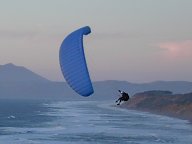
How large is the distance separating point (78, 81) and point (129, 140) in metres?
47.0

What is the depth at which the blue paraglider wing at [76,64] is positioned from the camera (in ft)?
72.4

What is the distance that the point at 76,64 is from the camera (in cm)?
2206

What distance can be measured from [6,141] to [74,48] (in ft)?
160

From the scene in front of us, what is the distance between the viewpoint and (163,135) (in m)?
76.8

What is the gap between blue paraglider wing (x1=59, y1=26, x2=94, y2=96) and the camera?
22.1 meters

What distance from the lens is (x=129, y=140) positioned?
67.8 metres

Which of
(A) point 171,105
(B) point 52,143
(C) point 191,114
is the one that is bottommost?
(B) point 52,143

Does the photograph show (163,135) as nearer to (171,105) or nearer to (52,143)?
(52,143)

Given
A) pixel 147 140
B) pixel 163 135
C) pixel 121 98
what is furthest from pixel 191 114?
pixel 121 98

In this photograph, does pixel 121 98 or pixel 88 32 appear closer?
pixel 88 32

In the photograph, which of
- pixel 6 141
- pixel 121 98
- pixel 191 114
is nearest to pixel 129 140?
pixel 6 141

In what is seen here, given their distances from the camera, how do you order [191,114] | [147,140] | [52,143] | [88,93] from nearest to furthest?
[88,93]
[52,143]
[147,140]
[191,114]

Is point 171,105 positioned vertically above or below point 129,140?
above

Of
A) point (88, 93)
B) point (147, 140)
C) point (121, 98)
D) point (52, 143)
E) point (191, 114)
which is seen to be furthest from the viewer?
point (191, 114)
